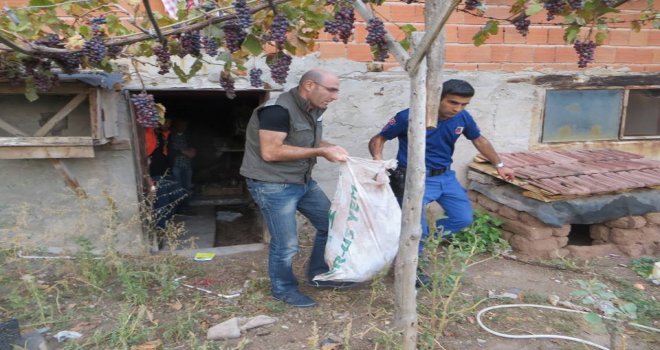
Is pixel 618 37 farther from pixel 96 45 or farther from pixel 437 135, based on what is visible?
pixel 96 45

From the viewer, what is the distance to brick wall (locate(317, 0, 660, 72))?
4480 mm

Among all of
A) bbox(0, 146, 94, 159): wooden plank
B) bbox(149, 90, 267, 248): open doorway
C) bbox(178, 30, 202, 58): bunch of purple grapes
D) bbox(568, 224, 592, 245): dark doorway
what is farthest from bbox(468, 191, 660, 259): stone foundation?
bbox(0, 146, 94, 159): wooden plank

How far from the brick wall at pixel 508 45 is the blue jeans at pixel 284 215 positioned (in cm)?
155

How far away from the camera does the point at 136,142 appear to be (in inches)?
169

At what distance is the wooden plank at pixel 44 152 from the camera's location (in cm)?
357

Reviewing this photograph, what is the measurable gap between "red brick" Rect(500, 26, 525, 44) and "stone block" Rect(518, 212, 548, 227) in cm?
172

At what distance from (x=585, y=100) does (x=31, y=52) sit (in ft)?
16.7

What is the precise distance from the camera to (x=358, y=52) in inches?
177

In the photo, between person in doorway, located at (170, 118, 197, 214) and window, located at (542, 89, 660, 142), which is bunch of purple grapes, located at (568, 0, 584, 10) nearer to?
window, located at (542, 89, 660, 142)

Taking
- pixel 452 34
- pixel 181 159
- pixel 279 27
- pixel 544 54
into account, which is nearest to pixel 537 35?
pixel 544 54

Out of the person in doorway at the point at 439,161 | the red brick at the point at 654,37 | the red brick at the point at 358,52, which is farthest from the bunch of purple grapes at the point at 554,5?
the red brick at the point at 654,37

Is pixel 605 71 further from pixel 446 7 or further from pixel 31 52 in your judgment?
pixel 31 52

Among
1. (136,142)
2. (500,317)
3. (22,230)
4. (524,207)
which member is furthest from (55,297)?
(524,207)

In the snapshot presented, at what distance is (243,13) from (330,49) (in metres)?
2.15
